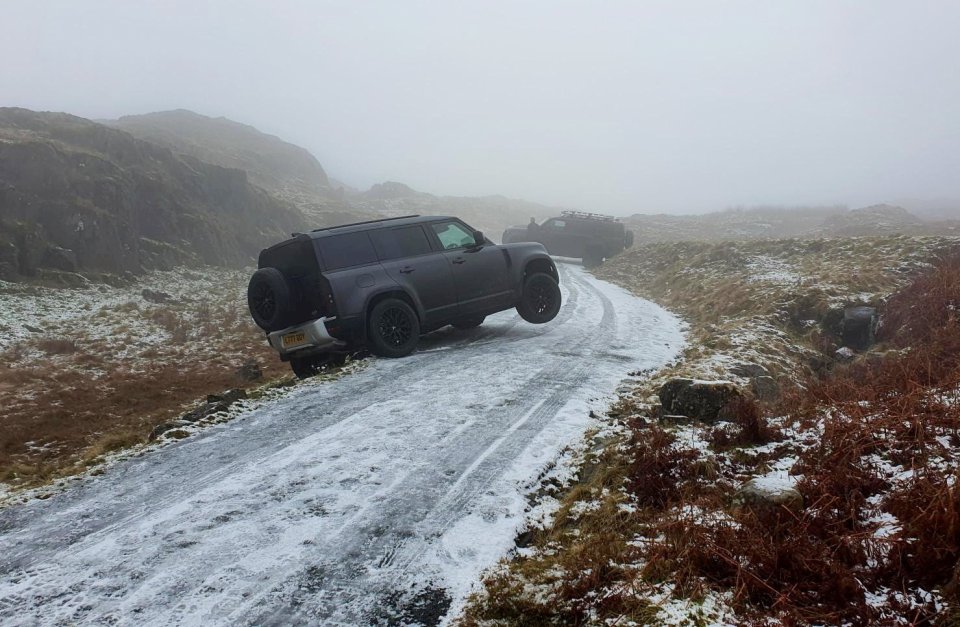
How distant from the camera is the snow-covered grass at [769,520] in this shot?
2.40 metres

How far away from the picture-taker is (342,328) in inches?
303

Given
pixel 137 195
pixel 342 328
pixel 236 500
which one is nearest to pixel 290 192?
pixel 137 195

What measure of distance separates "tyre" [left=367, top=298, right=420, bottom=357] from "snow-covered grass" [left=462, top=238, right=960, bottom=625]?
3.65 meters

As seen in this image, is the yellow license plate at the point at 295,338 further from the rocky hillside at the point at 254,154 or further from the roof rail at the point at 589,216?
the rocky hillside at the point at 254,154

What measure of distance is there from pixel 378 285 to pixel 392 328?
0.72 metres

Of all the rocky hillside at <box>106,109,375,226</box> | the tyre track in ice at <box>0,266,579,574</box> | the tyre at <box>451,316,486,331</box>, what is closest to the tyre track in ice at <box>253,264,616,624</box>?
the tyre track in ice at <box>0,266,579,574</box>

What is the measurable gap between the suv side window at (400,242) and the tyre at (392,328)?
80 cm

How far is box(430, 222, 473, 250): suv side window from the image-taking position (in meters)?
9.13

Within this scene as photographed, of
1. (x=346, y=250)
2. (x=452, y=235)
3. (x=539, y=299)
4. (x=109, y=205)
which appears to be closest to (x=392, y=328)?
(x=346, y=250)

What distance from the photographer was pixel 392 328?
8.32 metres

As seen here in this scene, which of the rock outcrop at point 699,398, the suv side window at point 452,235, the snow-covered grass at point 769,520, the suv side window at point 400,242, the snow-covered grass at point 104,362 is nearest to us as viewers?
the snow-covered grass at point 769,520

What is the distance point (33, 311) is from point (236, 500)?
14620 mm

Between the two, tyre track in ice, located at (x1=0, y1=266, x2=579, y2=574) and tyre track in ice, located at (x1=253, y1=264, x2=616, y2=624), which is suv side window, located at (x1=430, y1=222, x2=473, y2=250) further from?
tyre track in ice, located at (x1=253, y1=264, x2=616, y2=624)

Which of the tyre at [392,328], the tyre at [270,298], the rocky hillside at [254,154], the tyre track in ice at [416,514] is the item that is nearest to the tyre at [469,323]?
the tyre at [392,328]
